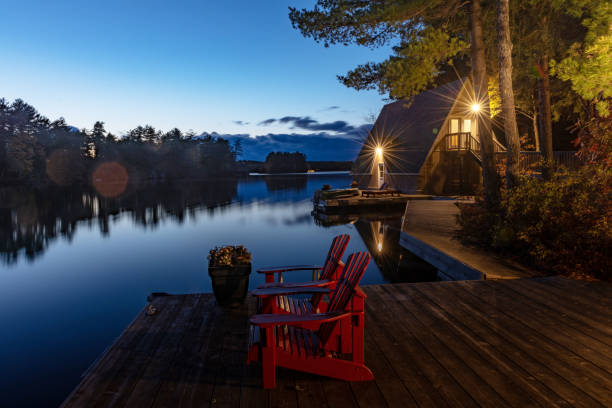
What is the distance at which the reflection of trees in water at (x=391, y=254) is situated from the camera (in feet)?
34.9

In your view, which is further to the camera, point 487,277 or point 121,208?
point 121,208

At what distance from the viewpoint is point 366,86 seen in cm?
1489

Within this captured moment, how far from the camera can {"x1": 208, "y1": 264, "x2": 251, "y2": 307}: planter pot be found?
16.9 feet

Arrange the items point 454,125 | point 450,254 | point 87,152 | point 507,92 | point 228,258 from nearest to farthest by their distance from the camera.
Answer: point 228,258 → point 450,254 → point 507,92 → point 454,125 → point 87,152

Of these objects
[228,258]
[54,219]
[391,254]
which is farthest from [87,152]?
[228,258]

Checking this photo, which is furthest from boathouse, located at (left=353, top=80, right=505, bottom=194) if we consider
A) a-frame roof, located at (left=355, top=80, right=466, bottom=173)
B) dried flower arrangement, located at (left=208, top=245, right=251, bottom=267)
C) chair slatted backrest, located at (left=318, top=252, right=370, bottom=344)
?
chair slatted backrest, located at (left=318, top=252, right=370, bottom=344)

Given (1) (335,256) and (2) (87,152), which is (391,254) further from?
(2) (87,152)

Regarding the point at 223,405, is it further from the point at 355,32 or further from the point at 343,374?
the point at 355,32

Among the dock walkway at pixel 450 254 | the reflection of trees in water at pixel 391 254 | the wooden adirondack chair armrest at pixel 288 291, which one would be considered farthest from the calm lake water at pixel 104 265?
the wooden adirondack chair armrest at pixel 288 291

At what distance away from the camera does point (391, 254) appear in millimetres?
13625

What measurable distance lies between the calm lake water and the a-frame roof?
6.12 metres

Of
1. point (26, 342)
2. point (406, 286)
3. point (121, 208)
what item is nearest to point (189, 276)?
point (26, 342)

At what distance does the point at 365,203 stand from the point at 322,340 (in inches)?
810

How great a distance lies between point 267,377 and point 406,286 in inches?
145
